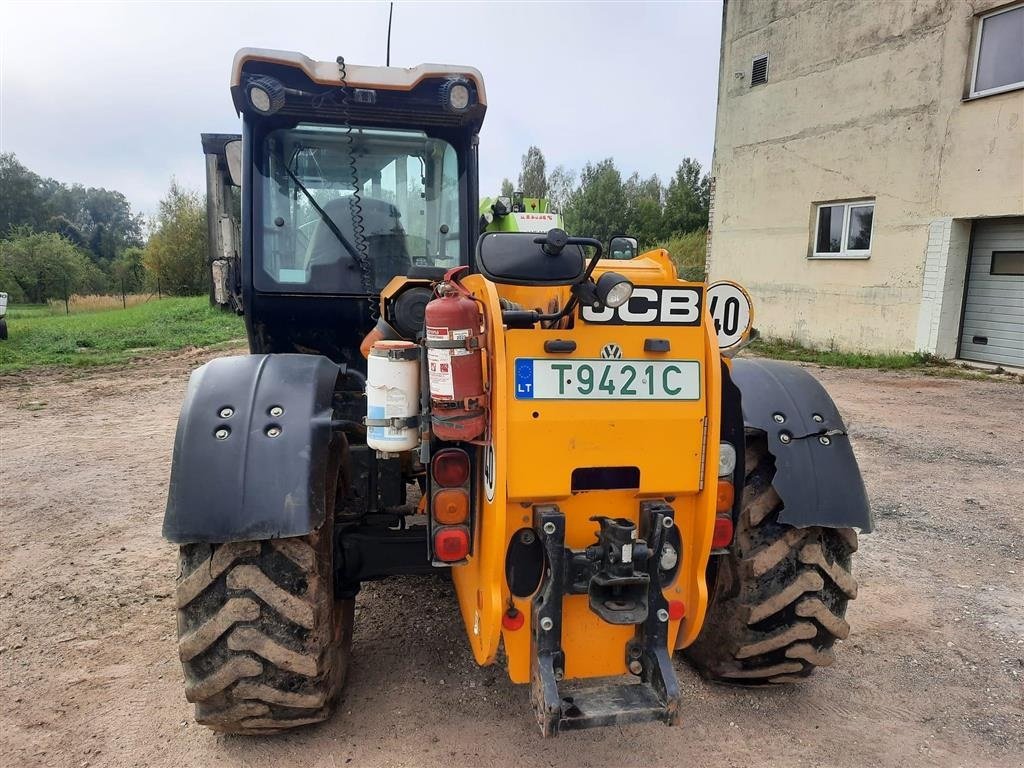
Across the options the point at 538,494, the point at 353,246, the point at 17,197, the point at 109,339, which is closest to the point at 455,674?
the point at 538,494

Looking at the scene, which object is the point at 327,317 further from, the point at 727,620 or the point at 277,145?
the point at 727,620

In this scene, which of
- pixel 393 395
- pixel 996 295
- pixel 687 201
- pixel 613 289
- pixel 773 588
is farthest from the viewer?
pixel 687 201

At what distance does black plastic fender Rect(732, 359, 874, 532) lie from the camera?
2.56 metres

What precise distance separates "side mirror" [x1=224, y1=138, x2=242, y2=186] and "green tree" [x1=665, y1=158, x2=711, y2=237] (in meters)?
31.8

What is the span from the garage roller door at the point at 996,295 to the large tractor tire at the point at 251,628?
1214 centimetres

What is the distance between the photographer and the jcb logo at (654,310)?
Answer: 211 cm

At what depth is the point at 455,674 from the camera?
305cm

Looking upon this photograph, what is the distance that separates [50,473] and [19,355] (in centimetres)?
962

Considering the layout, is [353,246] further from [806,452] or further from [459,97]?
[806,452]

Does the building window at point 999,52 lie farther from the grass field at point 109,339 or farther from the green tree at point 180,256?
the green tree at point 180,256

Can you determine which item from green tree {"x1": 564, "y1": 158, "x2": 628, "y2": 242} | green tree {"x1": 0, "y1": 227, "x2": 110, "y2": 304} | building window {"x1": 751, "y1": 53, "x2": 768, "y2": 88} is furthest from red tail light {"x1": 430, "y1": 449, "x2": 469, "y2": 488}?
green tree {"x1": 0, "y1": 227, "x2": 110, "y2": 304}

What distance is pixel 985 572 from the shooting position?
418 cm

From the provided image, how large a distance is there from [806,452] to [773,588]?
20.6 inches

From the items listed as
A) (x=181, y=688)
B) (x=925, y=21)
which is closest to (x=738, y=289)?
(x=181, y=688)
